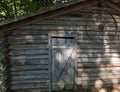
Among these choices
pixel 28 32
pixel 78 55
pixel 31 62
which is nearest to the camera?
pixel 28 32

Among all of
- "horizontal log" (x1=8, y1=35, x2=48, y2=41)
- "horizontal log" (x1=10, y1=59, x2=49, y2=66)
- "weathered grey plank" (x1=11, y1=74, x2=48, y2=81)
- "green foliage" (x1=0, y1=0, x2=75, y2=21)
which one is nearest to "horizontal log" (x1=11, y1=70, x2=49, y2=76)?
"weathered grey plank" (x1=11, y1=74, x2=48, y2=81)

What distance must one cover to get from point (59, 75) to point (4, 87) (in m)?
2.42

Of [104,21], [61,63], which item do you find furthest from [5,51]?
[104,21]

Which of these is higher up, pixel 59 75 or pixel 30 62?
pixel 30 62

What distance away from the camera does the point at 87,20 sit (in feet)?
34.2

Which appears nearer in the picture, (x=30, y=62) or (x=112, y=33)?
(x=30, y=62)

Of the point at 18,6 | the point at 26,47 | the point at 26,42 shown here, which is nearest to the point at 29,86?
the point at 26,47

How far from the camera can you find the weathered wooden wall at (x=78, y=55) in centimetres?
979

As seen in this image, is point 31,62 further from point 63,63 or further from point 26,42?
point 63,63

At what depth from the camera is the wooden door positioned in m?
10.2

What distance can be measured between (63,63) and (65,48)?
0.67 meters

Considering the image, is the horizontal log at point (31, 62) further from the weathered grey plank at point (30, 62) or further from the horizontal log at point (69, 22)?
the horizontal log at point (69, 22)

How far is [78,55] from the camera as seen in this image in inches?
407

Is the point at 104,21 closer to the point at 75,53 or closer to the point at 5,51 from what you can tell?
the point at 75,53
